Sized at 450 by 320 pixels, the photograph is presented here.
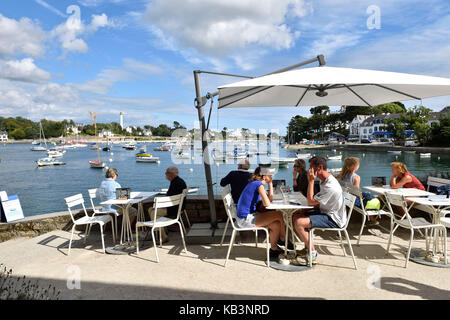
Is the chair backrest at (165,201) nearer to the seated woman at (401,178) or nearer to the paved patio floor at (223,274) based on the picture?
the paved patio floor at (223,274)

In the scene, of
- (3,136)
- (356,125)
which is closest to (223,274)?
(356,125)

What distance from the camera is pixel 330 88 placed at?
4695mm

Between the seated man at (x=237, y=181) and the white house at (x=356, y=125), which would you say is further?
the white house at (x=356, y=125)

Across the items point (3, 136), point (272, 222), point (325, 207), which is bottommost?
point (272, 222)

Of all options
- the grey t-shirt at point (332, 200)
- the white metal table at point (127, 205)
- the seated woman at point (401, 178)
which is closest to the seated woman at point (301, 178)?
the grey t-shirt at point (332, 200)

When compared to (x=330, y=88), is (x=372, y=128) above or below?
above

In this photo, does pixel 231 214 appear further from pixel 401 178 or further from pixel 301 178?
pixel 401 178

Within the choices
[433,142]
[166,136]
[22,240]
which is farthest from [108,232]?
[166,136]

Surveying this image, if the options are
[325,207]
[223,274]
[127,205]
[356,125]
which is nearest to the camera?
[223,274]

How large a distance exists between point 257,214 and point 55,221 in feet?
13.2

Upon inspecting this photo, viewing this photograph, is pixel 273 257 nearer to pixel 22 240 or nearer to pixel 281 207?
pixel 281 207

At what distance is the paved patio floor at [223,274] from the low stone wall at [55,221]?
737mm

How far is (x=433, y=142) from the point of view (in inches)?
2138

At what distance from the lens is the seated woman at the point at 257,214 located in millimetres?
3781
